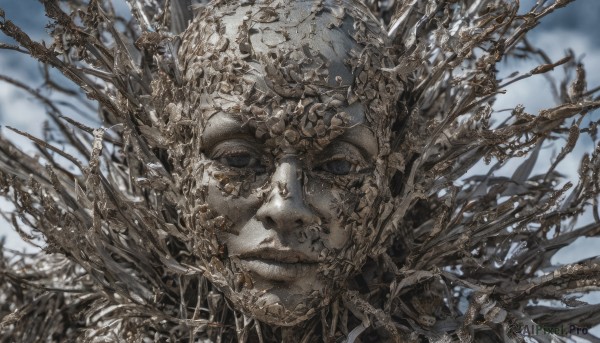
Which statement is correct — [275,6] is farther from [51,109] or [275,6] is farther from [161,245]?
[51,109]

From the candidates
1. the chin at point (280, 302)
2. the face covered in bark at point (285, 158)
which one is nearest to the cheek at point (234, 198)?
the face covered in bark at point (285, 158)

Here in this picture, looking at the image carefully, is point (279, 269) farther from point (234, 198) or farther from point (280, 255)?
point (234, 198)

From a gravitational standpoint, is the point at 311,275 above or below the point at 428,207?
below

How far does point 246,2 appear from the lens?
1636 mm

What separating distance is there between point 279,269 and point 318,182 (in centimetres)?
17

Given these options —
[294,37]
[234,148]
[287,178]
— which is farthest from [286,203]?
[294,37]

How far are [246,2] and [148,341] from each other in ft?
2.39

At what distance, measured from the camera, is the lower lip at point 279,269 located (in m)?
1.48

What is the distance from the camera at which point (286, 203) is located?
4.76 feet

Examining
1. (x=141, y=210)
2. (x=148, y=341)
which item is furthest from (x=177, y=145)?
(x=148, y=341)

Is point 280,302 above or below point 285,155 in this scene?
below

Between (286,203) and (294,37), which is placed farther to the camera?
(294,37)

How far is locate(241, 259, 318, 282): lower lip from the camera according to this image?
4.86 ft

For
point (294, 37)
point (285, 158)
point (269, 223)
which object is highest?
point (294, 37)
